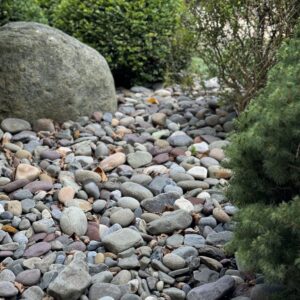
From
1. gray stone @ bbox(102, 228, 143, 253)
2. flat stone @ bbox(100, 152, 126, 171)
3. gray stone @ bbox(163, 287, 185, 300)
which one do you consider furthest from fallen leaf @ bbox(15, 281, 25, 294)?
flat stone @ bbox(100, 152, 126, 171)

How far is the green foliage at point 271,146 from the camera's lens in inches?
88.3

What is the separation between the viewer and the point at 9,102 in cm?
468

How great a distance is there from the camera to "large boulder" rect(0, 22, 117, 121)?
4.69 m

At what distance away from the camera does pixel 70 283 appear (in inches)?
103

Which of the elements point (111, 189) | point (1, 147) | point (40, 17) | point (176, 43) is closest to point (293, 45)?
point (111, 189)

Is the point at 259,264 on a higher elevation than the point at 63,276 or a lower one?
higher

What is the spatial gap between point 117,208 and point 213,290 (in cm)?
100

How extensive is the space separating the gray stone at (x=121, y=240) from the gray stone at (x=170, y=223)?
135 millimetres

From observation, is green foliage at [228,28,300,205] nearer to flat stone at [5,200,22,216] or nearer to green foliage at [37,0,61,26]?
flat stone at [5,200,22,216]

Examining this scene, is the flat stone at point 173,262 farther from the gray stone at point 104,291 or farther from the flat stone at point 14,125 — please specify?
the flat stone at point 14,125

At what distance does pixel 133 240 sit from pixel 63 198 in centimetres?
69

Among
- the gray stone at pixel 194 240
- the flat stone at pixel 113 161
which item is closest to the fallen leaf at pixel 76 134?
the flat stone at pixel 113 161

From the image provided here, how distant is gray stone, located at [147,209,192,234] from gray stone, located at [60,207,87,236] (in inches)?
14.5

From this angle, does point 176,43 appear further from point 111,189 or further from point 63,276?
point 63,276
